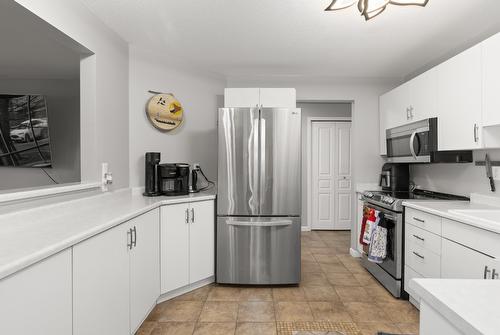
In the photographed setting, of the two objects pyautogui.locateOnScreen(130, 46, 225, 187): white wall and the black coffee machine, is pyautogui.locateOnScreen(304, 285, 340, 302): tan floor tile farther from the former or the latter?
pyautogui.locateOnScreen(130, 46, 225, 187): white wall

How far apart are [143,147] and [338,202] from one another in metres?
3.61

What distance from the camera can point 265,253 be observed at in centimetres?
275

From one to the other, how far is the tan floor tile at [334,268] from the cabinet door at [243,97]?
6.71 ft

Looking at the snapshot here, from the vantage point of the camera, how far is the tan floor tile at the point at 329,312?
7.30 feet

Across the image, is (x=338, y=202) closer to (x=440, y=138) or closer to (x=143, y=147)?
(x=440, y=138)

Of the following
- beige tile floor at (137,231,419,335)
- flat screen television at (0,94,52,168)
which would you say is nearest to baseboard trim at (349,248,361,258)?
beige tile floor at (137,231,419,335)

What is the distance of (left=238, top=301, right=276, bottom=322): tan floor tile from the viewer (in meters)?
2.21

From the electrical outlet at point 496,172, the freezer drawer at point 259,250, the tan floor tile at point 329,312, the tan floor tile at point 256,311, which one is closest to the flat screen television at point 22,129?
the freezer drawer at point 259,250

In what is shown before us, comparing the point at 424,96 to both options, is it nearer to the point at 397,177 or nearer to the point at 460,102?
the point at 460,102

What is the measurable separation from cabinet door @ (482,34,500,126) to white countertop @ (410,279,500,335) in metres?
1.78

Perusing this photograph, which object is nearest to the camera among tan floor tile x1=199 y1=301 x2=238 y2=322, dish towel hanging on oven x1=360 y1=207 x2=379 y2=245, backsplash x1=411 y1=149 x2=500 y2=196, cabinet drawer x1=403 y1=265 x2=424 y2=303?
tan floor tile x1=199 y1=301 x2=238 y2=322

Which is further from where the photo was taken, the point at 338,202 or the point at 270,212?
the point at 338,202

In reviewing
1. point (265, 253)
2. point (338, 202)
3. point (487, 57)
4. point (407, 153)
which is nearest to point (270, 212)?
point (265, 253)

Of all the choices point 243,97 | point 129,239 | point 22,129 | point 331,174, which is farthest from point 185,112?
point 331,174
